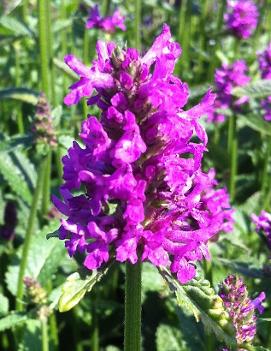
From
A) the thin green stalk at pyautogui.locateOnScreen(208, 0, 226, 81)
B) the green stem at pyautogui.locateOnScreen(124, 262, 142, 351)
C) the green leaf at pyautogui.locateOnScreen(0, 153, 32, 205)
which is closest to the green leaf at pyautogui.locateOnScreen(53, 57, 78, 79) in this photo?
the green leaf at pyautogui.locateOnScreen(0, 153, 32, 205)

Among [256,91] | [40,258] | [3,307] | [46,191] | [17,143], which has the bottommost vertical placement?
[3,307]

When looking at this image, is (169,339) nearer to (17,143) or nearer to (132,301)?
(17,143)

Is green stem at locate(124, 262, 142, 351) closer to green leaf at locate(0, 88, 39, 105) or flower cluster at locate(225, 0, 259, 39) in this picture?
green leaf at locate(0, 88, 39, 105)

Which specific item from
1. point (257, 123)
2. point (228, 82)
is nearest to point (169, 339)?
point (257, 123)

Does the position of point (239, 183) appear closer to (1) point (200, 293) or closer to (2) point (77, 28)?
(2) point (77, 28)

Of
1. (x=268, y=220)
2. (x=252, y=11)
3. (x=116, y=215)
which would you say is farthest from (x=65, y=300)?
(x=252, y=11)

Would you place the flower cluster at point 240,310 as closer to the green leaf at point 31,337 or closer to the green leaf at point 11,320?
the green leaf at point 11,320
